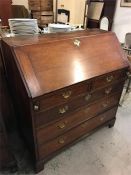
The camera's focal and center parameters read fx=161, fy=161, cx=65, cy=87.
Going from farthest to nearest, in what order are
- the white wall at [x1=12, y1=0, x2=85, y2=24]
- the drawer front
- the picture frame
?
the white wall at [x1=12, y1=0, x2=85, y2=24] < the picture frame < the drawer front

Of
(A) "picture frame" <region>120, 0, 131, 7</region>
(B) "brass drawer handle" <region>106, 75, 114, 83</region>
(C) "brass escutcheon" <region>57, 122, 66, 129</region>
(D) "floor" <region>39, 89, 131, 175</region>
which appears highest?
(A) "picture frame" <region>120, 0, 131, 7</region>

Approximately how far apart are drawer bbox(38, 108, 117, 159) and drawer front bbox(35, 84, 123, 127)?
9.7 inches

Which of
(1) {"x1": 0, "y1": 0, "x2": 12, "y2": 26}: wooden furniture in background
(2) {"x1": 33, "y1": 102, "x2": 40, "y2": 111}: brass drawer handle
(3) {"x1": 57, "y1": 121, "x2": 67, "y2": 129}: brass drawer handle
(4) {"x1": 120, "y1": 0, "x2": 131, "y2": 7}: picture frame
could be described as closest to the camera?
(2) {"x1": 33, "y1": 102, "x2": 40, "y2": 111}: brass drawer handle

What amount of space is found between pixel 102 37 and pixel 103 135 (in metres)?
1.06

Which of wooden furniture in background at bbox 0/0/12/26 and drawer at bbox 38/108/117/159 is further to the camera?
wooden furniture in background at bbox 0/0/12/26

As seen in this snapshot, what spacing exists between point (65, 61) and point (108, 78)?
1.49 ft

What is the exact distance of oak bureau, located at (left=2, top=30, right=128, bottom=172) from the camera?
1074mm

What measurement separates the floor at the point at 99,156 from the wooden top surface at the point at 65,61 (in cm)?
81

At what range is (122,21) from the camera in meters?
3.06

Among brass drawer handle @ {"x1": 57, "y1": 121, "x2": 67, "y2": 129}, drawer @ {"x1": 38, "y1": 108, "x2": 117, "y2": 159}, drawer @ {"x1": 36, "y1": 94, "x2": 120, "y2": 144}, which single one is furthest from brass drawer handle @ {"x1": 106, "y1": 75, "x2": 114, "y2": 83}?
brass drawer handle @ {"x1": 57, "y1": 121, "x2": 67, "y2": 129}

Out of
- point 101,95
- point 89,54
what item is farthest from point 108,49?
point 101,95

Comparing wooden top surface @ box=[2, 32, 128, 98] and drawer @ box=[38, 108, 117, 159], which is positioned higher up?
wooden top surface @ box=[2, 32, 128, 98]

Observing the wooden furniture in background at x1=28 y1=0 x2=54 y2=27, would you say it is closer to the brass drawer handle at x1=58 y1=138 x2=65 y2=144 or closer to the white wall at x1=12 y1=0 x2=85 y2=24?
the white wall at x1=12 y1=0 x2=85 y2=24

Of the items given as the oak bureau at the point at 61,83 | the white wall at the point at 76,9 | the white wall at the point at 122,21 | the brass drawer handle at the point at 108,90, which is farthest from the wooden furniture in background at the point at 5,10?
the brass drawer handle at the point at 108,90
